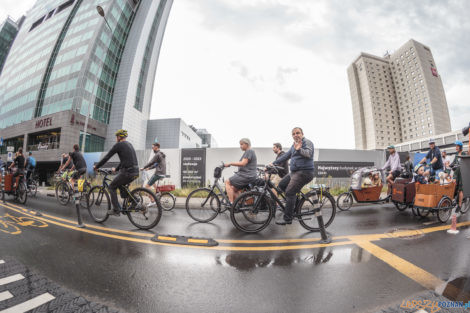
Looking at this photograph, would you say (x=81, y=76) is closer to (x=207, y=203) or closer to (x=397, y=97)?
(x=207, y=203)

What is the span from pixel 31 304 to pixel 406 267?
3971 millimetres

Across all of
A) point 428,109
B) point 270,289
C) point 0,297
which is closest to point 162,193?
point 0,297

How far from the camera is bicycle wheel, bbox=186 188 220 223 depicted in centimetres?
437

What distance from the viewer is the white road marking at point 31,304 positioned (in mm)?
1461

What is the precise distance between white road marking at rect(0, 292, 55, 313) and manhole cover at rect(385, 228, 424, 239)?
495 cm

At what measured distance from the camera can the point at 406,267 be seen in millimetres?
2258

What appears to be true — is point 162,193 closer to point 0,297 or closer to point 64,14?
point 0,297

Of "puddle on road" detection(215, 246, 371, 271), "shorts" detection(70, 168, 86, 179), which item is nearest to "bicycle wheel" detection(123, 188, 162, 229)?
"puddle on road" detection(215, 246, 371, 271)

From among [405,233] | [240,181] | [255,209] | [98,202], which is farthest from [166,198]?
[405,233]

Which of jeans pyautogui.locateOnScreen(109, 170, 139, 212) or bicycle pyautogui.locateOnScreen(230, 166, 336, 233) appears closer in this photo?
bicycle pyautogui.locateOnScreen(230, 166, 336, 233)

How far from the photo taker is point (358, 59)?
3049 inches

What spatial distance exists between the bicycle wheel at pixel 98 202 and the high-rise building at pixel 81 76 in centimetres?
2222

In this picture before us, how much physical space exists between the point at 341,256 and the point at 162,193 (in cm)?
544

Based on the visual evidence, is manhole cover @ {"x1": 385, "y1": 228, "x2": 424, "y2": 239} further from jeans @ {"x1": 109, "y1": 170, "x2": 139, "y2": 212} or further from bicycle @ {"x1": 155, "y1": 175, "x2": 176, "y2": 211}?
bicycle @ {"x1": 155, "y1": 175, "x2": 176, "y2": 211}
